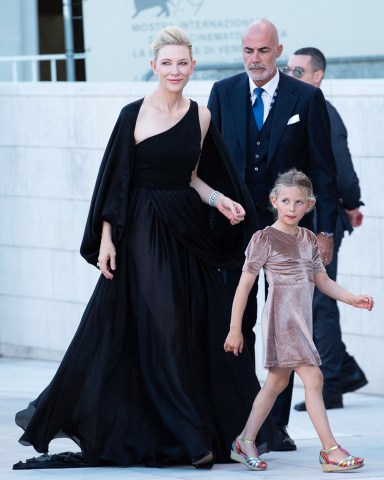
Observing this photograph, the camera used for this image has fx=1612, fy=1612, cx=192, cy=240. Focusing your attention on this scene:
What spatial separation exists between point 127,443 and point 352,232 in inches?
117

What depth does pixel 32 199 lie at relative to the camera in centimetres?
1174

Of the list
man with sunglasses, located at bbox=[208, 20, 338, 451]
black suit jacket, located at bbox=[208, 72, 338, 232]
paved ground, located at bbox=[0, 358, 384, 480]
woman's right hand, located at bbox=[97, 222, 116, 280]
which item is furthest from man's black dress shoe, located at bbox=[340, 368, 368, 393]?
woman's right hand, located at bbox=[97, 222, 116, 280]

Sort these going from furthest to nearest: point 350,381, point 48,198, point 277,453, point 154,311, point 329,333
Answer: point 48,198, point 350,381, point 329,333, point 277,453, point 154,311

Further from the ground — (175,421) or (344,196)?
(344,196)

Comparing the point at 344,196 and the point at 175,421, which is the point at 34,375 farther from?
the point at 175,421

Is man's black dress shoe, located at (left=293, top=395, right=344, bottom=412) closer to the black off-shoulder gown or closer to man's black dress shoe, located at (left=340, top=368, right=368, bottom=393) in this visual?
man's black dress shoe, located at (left=340, top=368, right=368, bottom=393)

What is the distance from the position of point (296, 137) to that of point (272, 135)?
0.37ft

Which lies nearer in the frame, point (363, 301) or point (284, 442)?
point (363, 301)

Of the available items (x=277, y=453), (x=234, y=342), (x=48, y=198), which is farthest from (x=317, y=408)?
(x=48, y=198)

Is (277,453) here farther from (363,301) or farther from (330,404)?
(330,404)

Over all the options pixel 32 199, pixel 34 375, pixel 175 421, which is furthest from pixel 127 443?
pixel 32 199

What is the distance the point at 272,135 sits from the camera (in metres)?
7.18

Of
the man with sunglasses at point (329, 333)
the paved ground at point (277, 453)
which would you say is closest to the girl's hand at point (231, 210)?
the paved ground at point (277, 453)

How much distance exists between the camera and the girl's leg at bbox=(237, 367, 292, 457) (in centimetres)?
659
